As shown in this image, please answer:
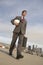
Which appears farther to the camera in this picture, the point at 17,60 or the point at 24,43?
the point at 24,43

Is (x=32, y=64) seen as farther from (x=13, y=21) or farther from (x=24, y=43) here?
(x=13, y=21)

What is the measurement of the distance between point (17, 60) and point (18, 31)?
1204mm

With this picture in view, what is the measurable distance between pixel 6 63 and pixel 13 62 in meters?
0.45

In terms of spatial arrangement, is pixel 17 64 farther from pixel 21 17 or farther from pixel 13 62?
pixel 21 17

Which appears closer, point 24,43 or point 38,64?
point 38,64

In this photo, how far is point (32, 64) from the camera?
31.7 feet

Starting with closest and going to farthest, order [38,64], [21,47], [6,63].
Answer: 1. [6,63]
2. [38,64]
3. [21,47]

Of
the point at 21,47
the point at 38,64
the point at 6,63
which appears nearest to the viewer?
the point at 6,63

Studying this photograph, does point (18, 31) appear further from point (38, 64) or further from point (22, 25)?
point (38, 64)

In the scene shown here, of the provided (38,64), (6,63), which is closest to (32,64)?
(38,64)

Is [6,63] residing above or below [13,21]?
below

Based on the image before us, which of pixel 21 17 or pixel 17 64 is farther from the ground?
pixel 21 17

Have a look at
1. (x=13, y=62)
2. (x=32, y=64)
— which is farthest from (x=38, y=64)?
(x=13, y=62)

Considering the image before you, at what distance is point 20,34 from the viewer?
10.7 metres
